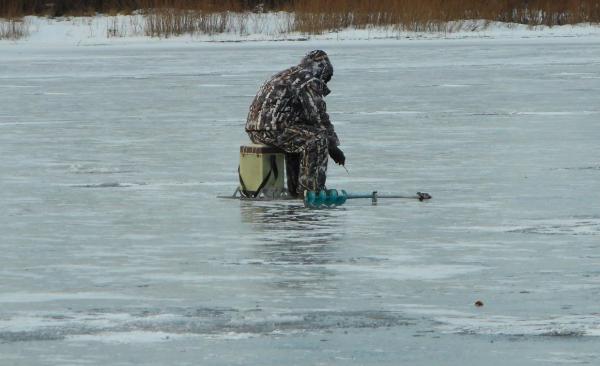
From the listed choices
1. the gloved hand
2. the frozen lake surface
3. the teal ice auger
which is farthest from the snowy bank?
the teal ice auger

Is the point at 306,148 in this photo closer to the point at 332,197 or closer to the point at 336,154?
the point at 336,154

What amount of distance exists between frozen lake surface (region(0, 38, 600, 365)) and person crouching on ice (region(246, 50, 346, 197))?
354 millimetres

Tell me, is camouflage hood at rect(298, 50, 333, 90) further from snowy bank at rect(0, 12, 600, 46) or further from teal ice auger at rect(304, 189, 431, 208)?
snowy bank at rect(0, 12, 600, 46)

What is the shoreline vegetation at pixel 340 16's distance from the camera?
134 feet

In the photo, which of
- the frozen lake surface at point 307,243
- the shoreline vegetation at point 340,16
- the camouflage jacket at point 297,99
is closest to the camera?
the frozen lake surface at point 307,243

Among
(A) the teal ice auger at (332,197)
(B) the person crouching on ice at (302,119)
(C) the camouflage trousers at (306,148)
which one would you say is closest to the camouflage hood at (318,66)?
(B) the person crouching on ice at (302,119)

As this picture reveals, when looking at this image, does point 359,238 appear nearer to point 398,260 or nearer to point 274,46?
point 398,260

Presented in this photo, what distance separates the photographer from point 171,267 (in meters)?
7.90

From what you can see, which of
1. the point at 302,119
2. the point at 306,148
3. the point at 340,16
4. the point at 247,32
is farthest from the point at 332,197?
the point at 247,32

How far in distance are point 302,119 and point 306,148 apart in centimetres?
23

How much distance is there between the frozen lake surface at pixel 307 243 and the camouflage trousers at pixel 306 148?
274 millimetres

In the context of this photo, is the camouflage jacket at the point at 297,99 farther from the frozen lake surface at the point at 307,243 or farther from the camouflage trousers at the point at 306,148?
the frozen lake surface at the point at 307,243

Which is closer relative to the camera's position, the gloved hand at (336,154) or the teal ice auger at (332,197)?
the teal ice auger at (332,197)

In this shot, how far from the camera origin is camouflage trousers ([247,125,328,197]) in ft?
35.1
